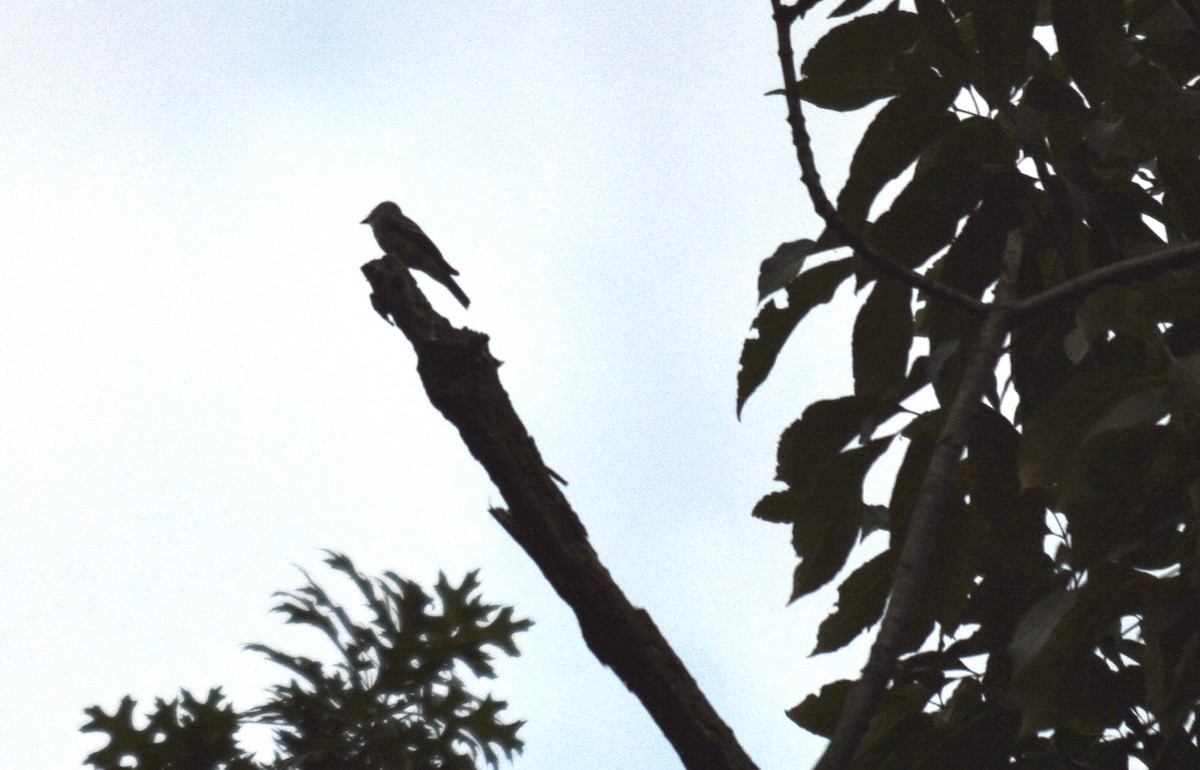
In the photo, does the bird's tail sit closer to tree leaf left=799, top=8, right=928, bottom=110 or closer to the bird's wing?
the bird's wing

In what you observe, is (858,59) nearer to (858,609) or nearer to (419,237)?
(858,609)

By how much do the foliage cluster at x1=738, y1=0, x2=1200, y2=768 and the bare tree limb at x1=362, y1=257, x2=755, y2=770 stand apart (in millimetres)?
628

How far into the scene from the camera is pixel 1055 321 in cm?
312

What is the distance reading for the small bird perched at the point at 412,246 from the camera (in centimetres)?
1065

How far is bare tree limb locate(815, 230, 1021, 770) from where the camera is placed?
1408mm

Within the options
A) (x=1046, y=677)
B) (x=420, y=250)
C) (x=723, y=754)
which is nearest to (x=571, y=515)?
(x=723, y=754)

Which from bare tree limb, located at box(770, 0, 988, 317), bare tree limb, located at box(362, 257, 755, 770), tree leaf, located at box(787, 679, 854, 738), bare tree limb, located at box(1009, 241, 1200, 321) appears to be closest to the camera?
bare tree limb, located at box(1009, 241, 1200, 321)

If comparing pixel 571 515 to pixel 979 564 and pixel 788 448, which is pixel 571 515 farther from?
pixel 979 564

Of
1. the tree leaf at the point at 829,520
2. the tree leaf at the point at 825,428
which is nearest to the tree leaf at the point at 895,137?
the tree leaf at the point at 825,428

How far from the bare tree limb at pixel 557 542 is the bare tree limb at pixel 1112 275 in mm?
949

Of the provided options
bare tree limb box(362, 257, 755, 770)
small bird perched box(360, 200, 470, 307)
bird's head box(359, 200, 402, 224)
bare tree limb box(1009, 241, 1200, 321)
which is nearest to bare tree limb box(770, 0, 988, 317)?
bare tree limb box(1009, 241, 1200, 321)

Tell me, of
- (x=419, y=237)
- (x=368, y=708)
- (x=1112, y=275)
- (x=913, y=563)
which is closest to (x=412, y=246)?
(x=419, y=237)

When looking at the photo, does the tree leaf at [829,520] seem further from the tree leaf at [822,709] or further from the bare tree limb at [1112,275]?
the bare tree limb at [1112,275]

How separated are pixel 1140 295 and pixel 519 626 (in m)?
2.85
